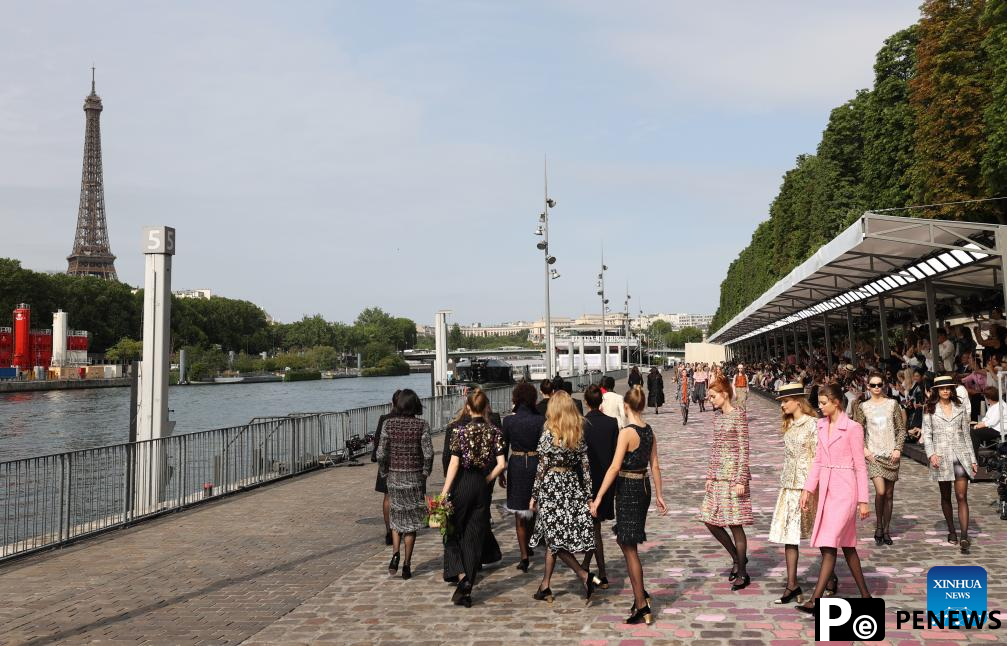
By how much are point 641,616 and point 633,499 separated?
80cm

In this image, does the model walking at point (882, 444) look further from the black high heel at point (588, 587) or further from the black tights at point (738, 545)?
the black high heel at point (588, 587)

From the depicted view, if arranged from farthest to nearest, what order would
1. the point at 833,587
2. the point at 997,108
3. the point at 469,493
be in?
the point at 997,108 < the point at 469,493 < the point at 833,587

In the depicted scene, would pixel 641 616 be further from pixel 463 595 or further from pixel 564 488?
pixel 463 595

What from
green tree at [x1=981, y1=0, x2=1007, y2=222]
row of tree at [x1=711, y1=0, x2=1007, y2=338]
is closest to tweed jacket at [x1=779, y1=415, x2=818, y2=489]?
row of tree at [x1=711, y1=0, x2=1007, y2=338]

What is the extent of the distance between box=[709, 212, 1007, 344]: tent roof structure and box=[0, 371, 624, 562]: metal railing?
9.91 metres

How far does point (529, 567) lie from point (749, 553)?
83.0 inches

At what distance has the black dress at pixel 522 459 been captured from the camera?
7457 mm

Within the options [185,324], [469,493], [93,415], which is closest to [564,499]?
[469,493]

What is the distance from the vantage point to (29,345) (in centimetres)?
10031

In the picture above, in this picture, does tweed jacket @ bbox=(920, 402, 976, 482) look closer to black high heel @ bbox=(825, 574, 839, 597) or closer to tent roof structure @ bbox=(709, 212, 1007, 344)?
black high heel @ bbox=(825, 574, 839, 597)

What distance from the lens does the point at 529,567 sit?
8008 mm

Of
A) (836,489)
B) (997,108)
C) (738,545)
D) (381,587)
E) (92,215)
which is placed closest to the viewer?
(836,489)

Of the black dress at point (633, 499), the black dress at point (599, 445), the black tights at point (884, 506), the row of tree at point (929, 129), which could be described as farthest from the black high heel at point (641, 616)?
the row of tree at point (929, 129)

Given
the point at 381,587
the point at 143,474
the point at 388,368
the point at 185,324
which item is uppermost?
the point at 185,324
